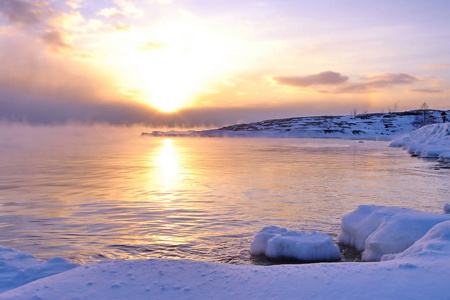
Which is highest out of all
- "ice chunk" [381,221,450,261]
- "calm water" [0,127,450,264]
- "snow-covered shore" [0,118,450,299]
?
"ice chunk" [381,221,450,261]

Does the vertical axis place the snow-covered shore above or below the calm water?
above

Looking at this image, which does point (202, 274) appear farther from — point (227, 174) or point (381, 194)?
point (227, 174)

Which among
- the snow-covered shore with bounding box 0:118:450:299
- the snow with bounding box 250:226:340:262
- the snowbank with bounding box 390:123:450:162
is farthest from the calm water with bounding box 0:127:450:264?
the snowbank with bounding box 390:123:450:162

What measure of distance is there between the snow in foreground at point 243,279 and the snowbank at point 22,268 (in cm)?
1

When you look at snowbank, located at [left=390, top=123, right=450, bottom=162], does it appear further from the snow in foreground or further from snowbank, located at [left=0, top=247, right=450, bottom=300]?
snowbank, located at [left=0, top=247, right=450, bottom=300]

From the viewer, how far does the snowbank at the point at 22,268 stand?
210 inches

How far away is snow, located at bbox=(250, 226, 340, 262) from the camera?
22.9ft

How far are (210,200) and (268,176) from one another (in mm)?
6527

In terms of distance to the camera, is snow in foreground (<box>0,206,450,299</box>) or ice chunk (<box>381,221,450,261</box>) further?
ice chunk (<box>381,221,450,261</box>)

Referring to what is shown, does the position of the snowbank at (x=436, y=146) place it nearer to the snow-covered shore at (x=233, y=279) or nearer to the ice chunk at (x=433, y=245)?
the ice chunk at (x=433, y=245)

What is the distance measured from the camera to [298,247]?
23.0ft

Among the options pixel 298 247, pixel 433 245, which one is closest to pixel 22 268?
pixel 298 247

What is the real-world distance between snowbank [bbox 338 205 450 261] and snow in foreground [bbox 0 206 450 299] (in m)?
0.67

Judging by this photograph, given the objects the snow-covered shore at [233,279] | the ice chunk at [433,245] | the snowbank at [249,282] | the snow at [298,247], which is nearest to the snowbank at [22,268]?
the snow-covered shore at [233,279]
